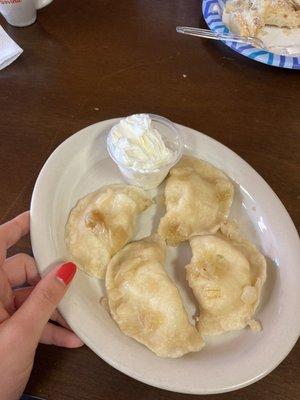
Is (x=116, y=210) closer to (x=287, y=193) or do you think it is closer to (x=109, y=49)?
(x=287, y=193)

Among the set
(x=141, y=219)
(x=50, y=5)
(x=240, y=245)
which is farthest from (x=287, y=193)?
(x=50, y=5)

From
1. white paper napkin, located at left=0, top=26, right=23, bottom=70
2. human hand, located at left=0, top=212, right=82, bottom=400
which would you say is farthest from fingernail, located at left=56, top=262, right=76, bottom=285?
white paper napkin, located at left=0, top=26, right=23, bottom=70

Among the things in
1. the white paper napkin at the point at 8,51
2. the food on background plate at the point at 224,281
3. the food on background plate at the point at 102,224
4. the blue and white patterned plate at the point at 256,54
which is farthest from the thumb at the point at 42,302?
the blue and white patterned plate at the point at 256,54

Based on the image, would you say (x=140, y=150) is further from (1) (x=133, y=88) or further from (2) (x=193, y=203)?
(1) (x=133, y=88)

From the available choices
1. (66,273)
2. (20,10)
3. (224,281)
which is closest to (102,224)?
(66,273)

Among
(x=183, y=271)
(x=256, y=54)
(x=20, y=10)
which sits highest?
(x=20, y=10)
